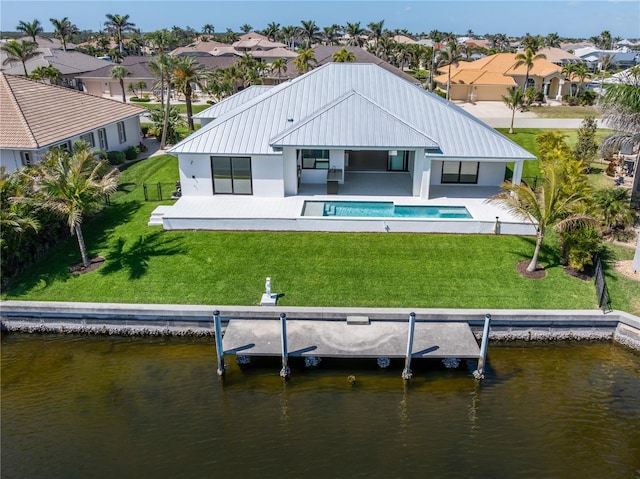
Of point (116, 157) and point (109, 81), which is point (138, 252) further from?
point (109, 81)

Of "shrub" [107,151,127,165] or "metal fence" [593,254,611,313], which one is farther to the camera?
"shrub" [107,151,127,165]

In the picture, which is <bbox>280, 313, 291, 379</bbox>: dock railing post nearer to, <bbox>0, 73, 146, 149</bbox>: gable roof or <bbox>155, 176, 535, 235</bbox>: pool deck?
<bbox>155, 176, 535, 235</bbox>: pool deck

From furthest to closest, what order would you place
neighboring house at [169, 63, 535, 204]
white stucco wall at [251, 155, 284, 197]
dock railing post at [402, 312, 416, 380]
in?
white stucco wall at [251, 155, 284, 197]
neighboring house at [169, 63, 535, 204]
dock railing post at [402, 312, 416, 380]

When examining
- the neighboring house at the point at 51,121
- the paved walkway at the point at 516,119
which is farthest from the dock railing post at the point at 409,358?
the paved walkway at the point at 516,119

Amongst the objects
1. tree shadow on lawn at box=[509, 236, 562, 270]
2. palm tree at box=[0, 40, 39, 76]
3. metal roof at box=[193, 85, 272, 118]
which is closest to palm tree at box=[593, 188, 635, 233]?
tree shadow on lawn at box=[509, 236, 562, 270]

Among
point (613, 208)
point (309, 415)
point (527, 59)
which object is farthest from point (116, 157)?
point (527, 59)

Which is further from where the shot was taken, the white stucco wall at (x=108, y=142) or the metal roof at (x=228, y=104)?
the metal roof at (x=228, y=104)

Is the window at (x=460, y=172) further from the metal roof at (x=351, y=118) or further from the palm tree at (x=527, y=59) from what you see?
the palm tree at (x=527, y=59)
